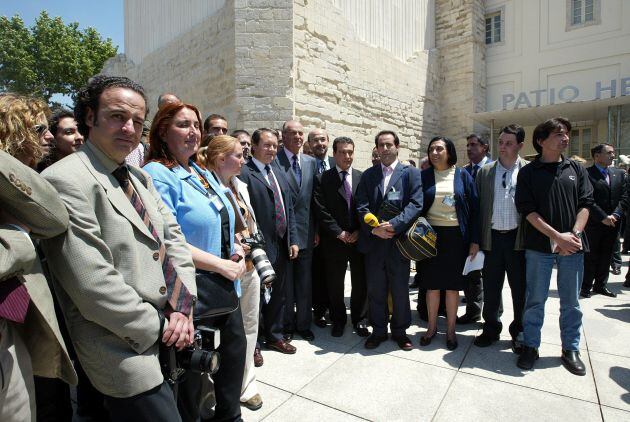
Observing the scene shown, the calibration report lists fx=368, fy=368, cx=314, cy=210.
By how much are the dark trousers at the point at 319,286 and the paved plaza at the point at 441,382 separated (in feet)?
1.47

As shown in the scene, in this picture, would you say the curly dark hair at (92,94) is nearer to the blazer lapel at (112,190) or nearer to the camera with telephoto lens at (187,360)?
the blazer lapel at (112,190)

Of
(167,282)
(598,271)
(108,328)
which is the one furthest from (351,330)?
(598,271)

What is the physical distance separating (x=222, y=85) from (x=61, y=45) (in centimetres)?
1781

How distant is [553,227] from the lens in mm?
2973

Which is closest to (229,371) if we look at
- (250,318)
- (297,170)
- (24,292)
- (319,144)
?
(250,318)

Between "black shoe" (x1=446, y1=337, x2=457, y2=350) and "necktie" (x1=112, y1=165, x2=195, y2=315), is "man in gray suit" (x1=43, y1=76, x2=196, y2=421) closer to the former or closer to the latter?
"necktie" (x1=112, y1=165, x2=195, y2=315)

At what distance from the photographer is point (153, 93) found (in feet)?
44.3

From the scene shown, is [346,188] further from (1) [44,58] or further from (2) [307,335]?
(1) [44,58]

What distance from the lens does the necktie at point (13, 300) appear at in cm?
105

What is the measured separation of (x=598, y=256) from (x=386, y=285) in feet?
12.3

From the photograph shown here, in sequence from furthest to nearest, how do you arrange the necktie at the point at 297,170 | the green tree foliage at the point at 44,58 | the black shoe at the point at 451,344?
the green tree foliage at the point at 44,58, the necktie at the point at 297,170, the black shoe at the point at 451,344

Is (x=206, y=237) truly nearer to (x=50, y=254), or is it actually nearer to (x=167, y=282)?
(x=167, y=282)

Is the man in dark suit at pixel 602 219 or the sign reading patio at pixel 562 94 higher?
the sign reading patio at pixel 562 94

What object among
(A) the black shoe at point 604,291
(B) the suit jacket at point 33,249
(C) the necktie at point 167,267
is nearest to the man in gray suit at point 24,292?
(B) the suit jacket at point 33,249
